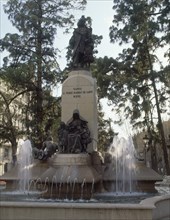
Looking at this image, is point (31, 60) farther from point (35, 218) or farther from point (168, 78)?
point (35, 218)

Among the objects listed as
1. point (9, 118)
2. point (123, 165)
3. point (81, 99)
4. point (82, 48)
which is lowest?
point (123, 165)

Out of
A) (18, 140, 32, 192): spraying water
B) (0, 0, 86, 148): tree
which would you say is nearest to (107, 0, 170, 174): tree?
(0, 0, 86, 148): tree

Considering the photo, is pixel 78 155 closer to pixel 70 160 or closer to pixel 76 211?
pixel 70 160

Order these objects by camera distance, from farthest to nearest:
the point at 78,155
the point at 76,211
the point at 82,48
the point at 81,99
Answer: the point at 82,48
the point at 81,99
the point at 78,155
the point at 76,211

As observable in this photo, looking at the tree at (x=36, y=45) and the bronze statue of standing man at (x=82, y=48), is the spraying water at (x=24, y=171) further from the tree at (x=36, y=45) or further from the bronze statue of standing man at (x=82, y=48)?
the tree at (x=36, y=45)

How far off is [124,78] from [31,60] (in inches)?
273

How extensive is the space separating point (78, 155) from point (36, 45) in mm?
17987

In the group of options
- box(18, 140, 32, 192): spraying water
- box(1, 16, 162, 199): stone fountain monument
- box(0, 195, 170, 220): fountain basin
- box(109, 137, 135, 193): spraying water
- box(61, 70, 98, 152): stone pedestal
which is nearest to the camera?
box(0, 195, 170, 220): fountain basin

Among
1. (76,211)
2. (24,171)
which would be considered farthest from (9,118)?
(76,211)

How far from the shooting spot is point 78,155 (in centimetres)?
1230

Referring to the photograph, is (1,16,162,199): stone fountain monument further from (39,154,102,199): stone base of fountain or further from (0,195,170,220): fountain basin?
(0,195,170,220): fountain basin

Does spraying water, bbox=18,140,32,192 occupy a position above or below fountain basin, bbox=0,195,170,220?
above

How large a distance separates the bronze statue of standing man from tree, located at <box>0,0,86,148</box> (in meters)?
10.9

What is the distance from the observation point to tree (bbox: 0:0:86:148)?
2752 centimetres
